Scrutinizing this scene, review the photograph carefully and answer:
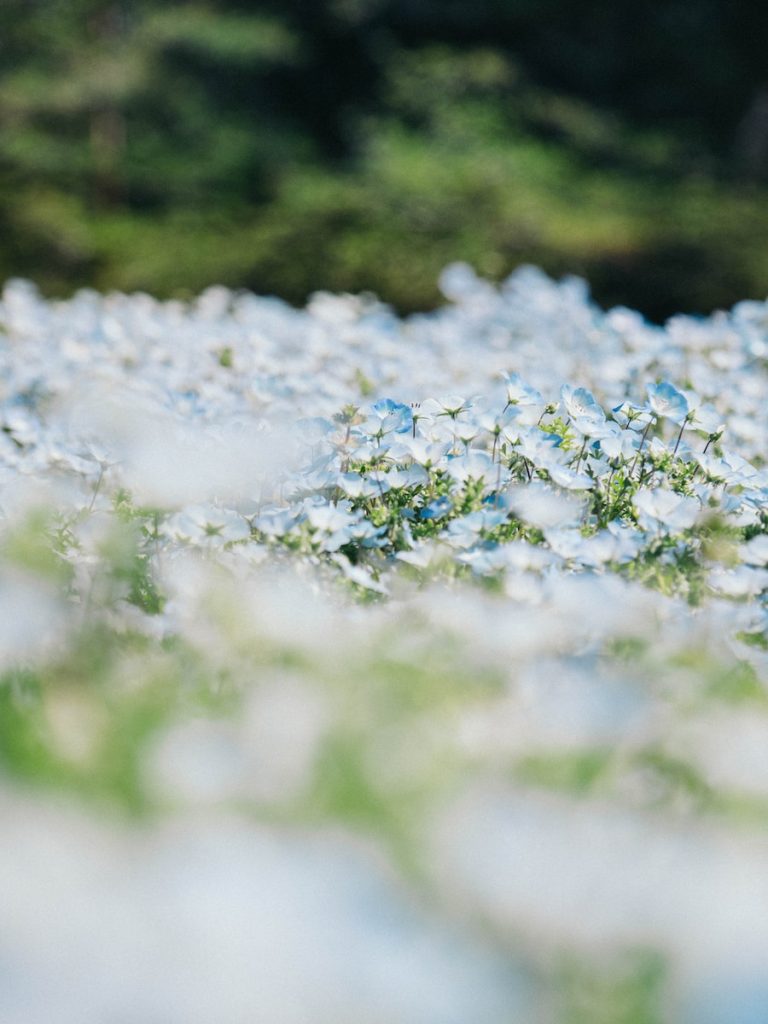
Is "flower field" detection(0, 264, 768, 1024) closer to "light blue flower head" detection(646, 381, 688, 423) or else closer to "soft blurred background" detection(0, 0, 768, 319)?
"light blue flower head" detection(646, 381, 688, 423)

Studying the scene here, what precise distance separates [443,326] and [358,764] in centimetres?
277

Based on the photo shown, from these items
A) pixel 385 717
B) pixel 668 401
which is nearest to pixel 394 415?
pixel 668 401

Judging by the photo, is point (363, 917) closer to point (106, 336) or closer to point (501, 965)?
point (501, 965)


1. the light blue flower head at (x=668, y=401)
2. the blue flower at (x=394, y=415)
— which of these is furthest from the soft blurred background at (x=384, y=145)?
the blue flower at (x=394, y=415)

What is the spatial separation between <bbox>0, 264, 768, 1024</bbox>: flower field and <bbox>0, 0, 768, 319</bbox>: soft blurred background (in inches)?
220

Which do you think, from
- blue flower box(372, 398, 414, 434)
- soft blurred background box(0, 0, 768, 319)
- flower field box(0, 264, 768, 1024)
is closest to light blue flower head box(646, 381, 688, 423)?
flower field box(0, 264, 768, 1024)

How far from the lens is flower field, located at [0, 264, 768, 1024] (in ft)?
2.59

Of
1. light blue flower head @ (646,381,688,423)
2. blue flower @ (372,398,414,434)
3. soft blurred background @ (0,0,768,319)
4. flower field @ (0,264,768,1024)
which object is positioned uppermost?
soft blurred background @ (0,0,768,319)

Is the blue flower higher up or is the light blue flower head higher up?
the light blue flower head

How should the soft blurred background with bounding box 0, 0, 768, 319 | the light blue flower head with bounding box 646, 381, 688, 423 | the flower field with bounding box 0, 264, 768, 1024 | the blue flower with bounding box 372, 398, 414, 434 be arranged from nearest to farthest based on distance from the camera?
the flower field with bounding box 0, 264, 768, 1024, the blue flower with bounding box 372, 398, 414, 434, the light blue flower head with bounding box 646, 381, 688, 423, the soft blurred background with bounding box 0, 0, 768, 319

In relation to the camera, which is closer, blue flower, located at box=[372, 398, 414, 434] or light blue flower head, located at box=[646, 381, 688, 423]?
blue flower, located at box=[372, 398, 414, 434]

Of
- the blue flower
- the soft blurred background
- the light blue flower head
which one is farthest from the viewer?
the soft blurred background

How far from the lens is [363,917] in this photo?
81cm

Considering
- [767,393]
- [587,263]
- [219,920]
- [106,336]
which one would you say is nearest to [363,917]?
[219,920]
